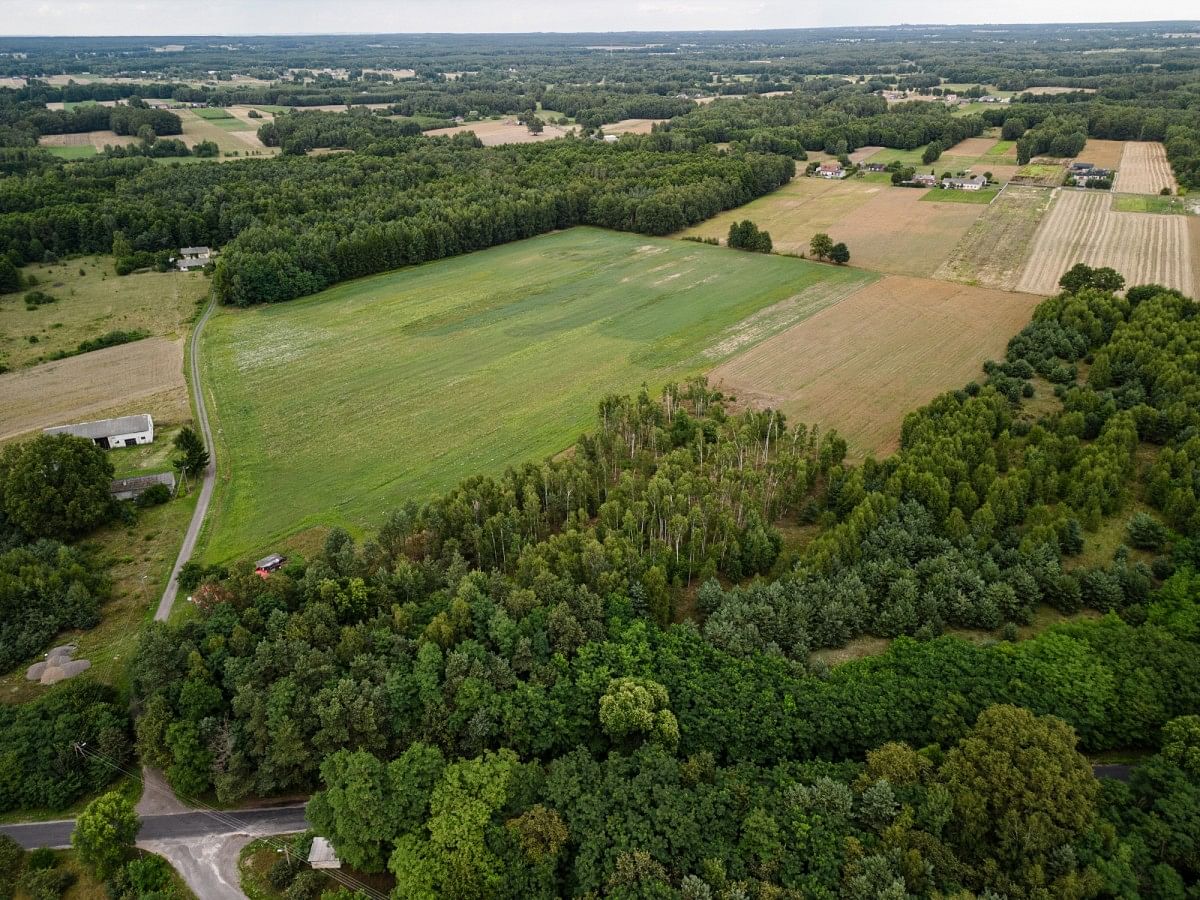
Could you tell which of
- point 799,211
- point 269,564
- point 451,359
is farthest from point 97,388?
point 799,211

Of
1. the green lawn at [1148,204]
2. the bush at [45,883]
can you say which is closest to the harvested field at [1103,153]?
the green lawn at [1148,204]

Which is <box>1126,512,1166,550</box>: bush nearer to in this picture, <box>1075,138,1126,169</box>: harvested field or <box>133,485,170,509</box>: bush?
<box>133,485,170,509</box>: bush

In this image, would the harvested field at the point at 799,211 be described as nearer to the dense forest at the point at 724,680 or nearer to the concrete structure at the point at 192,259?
the dense forest at the point at 724,680

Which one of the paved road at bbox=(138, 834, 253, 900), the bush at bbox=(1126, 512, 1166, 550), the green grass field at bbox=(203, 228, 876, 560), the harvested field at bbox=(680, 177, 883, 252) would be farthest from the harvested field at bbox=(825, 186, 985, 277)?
the paved road at bbox=(138, 834, 253, 900)

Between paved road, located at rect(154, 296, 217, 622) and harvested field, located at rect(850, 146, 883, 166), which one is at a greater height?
harvested field, located at rect(850, 146, 883, 166)

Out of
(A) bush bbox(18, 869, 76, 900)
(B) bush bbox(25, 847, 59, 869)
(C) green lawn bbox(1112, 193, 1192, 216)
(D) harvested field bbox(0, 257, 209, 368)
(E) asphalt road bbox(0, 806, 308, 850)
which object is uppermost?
(C) green lawn bbox(1112, 193, 1192, 216)

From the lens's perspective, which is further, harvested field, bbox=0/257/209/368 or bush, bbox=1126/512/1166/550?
harvested field, bbox=0/257/209/368
